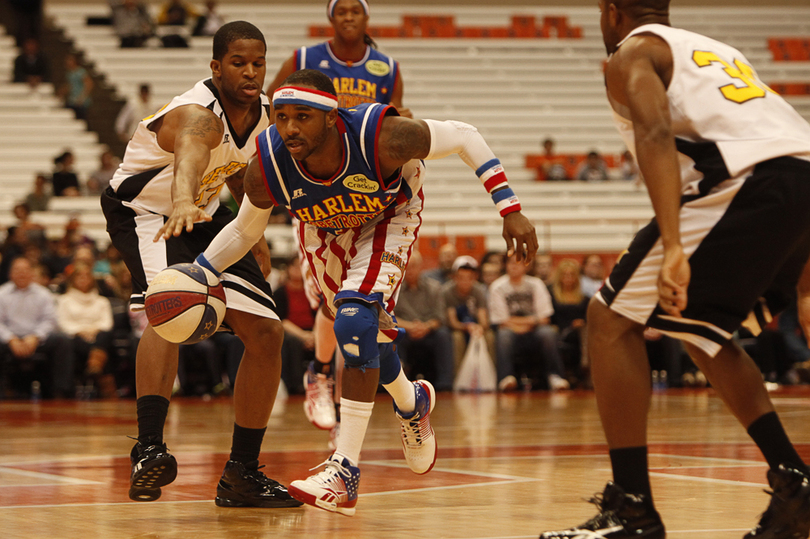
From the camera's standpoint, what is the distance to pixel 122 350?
1134 centimetres

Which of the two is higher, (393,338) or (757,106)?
(757,106)

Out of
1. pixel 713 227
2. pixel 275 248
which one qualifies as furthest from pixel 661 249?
pixel 275 248

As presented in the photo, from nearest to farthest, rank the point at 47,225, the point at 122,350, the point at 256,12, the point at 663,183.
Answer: the point at 663,183, the point at 122,350, the point at 47,225, the point at 256,12

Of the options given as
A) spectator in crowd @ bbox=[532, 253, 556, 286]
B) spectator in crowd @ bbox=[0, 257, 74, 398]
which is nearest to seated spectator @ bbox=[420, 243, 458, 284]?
spectator in crowd @ bbox=[532, 253, 556, 286]

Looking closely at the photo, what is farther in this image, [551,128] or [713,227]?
[551,128]

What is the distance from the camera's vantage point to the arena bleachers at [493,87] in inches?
648

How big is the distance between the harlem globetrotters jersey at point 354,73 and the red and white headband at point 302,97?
7.80 feet

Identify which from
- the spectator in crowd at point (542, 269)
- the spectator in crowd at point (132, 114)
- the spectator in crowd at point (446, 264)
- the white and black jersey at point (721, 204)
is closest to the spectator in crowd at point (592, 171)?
the spectator in crowd at point (542, 269)

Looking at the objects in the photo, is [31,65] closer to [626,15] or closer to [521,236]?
[521,236]

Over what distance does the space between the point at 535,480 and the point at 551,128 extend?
633 inches

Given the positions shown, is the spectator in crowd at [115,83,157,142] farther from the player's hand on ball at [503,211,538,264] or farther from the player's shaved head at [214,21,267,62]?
the player's hand on ball at [503,211,538,264]

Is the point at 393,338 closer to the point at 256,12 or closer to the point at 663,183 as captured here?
the point at 663,183

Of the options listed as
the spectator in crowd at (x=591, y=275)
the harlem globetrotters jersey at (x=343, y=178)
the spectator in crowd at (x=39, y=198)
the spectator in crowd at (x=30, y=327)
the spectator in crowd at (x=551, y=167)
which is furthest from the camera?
the spectator in crowd at (x=551, y=167)

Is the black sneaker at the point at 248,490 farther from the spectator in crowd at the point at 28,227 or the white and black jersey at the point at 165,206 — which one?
the spectator in crowd at the point at 28,227
